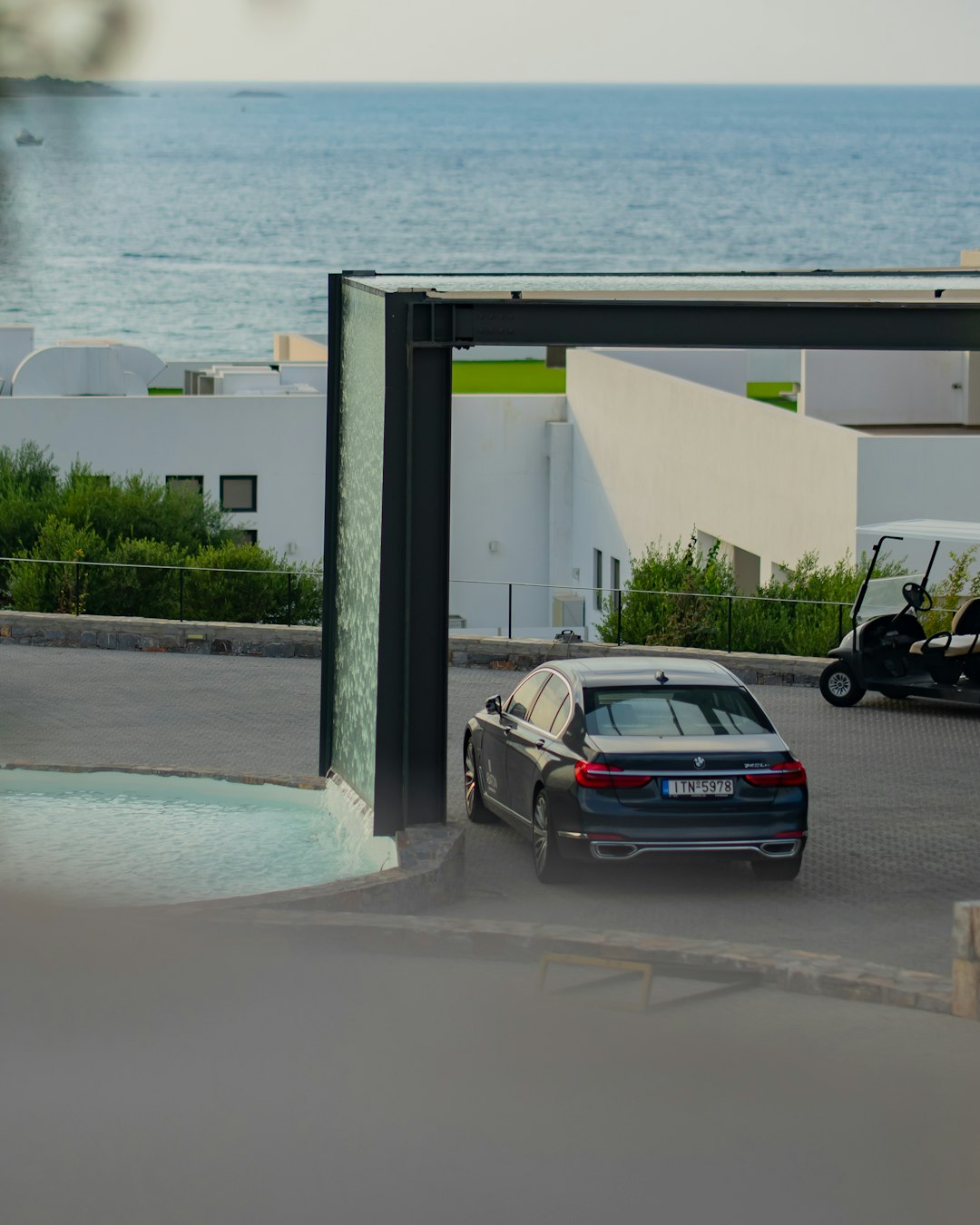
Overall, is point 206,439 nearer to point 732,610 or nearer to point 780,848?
point 732,610

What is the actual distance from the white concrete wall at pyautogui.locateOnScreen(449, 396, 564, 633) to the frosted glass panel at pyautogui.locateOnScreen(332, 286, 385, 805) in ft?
87.7

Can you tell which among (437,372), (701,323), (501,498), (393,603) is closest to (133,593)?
(393,603)

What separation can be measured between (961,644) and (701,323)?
23.5 ft

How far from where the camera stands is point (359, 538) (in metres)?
11.7

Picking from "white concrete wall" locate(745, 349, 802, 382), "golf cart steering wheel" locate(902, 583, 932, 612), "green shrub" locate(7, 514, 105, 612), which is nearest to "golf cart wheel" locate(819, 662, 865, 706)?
"golf cart steering wheel" locate(902, 583, 932, 612)

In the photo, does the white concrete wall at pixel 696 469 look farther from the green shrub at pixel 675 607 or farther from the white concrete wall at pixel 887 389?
the white concrete wall at pixel 887 389

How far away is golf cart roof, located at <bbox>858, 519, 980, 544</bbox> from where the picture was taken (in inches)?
617

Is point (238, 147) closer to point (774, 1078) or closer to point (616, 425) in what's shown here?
point (774, 1078)

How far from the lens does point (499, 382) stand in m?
66.7

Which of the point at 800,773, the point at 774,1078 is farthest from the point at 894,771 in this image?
the point at 774,1078

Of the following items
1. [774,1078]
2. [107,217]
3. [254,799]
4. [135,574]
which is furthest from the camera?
[135,574]

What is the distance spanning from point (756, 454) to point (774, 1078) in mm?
22531

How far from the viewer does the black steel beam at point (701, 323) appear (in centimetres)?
1027

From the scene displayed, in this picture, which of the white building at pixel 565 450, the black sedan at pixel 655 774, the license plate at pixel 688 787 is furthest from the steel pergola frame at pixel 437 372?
the white building at pixel 565 450
